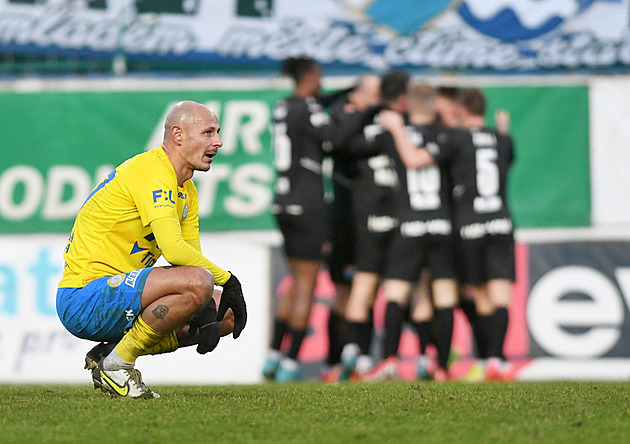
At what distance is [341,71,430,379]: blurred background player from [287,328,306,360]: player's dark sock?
41cm

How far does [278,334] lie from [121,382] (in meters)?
4.61

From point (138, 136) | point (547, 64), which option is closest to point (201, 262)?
point (138, 136)

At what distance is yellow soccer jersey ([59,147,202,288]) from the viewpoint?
572 cm

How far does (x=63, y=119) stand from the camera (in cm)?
1143

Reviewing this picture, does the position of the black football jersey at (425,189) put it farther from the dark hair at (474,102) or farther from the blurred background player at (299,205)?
the blurred background player at (299,205)

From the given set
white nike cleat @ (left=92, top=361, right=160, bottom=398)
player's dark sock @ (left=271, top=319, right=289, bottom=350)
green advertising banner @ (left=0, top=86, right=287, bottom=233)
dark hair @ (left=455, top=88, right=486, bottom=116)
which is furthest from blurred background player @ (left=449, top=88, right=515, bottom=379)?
white nike cleat @ (left=92, top=361, right=160, bottom=398)

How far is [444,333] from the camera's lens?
389 inches

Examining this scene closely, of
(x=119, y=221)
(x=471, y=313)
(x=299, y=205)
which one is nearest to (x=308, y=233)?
(x=299, y=205)

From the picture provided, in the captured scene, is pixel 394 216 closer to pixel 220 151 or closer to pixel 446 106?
pixel 446 106

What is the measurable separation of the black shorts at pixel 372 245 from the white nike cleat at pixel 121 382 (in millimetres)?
4442

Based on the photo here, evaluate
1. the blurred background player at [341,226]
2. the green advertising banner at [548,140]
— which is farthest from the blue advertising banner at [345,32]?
the blurred background player at [341,226]

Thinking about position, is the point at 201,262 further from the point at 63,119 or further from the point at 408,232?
the point at 63,119

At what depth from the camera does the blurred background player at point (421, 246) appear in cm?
970

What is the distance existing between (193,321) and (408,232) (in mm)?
4072
